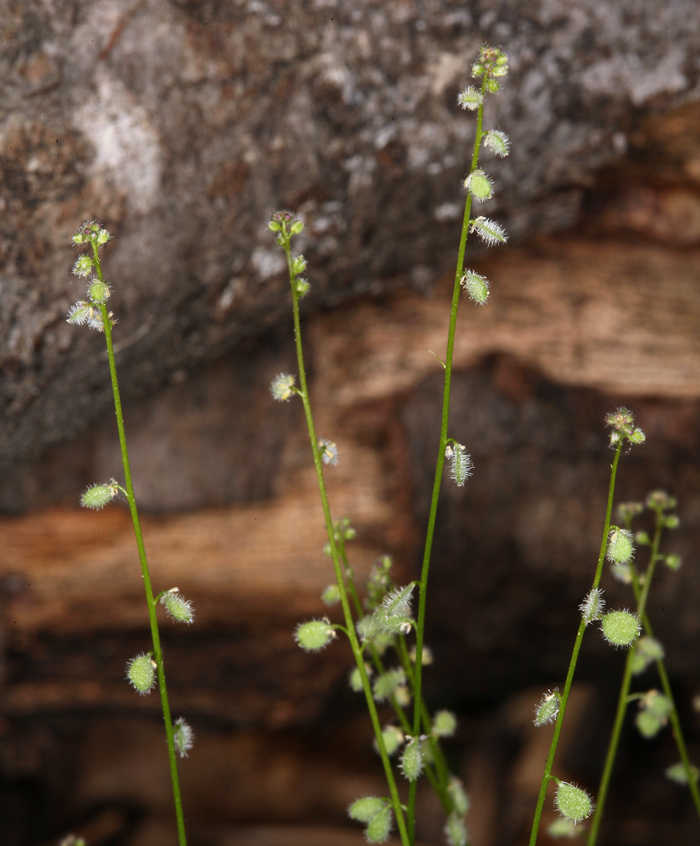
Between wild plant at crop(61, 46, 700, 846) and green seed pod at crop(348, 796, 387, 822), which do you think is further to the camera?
green seed pod at crop(348, 796, 387, 822)

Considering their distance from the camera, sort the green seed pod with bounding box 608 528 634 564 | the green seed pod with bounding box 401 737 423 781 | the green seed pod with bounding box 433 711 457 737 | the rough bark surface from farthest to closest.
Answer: the rough bark surface
the green seed pod with bounding box 433 711 457 737
the green seed pod with bounding box 401 737 423 781
the green seed pod with bounding box 608 528 634 564

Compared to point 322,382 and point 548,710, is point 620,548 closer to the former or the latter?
point 548,710

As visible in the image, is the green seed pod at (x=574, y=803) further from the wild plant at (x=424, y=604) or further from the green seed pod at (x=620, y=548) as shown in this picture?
the green seed pod at (x=620, y=548)

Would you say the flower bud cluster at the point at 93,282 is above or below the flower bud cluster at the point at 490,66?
below

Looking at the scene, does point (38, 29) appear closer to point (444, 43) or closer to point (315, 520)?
point (444, 43)

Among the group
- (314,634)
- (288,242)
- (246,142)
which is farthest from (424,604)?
(246,142)

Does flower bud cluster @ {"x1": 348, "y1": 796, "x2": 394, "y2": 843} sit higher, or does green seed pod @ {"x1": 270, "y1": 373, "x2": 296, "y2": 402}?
green seed pod @ {"x1": 270, "y1": 373, "x2": 296, "y2": 402}

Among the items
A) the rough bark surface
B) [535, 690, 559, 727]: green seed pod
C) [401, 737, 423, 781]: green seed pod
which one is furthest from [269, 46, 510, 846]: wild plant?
the rough bark surface

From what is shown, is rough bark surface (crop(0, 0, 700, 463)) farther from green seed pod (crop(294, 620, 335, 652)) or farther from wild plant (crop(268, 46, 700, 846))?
green seed pod (crop(294, 620, 335, 652))

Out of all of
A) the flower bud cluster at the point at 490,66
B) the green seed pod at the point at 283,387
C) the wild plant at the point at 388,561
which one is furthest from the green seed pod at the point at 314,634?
the flower bud cluster at the point at 490,66
